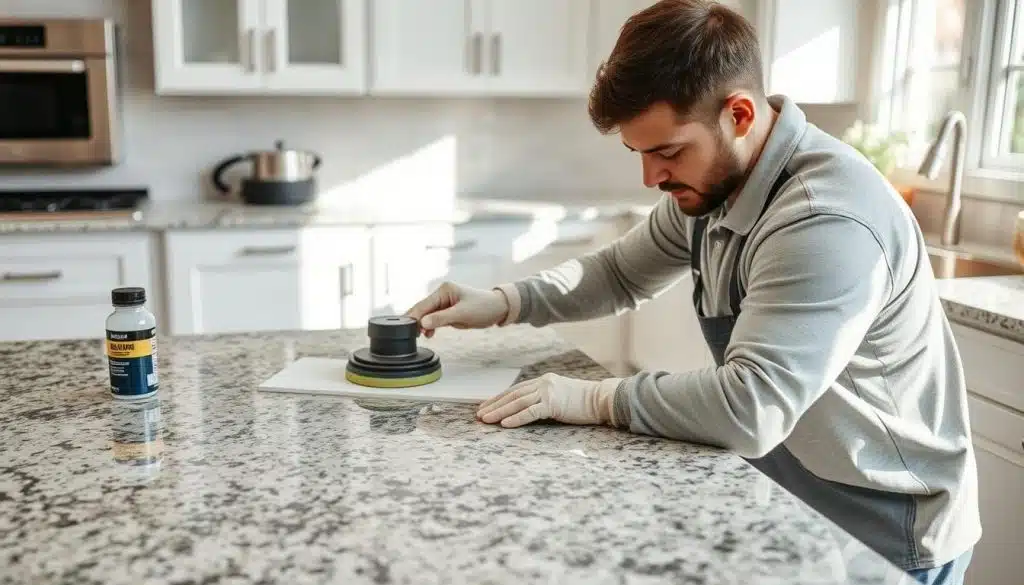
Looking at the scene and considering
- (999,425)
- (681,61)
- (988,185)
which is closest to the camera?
(681,61)

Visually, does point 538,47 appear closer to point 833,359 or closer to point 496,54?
point 496,54

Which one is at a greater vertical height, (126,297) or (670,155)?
(670,155)

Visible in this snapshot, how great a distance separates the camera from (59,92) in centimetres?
342

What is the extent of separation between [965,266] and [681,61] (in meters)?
1.71

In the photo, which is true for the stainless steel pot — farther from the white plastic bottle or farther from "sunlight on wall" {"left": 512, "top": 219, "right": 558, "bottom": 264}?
the white plastic bottle

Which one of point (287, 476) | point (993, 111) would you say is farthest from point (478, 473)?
point (993, 111)

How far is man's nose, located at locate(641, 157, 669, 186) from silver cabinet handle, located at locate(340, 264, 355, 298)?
6.74 feet

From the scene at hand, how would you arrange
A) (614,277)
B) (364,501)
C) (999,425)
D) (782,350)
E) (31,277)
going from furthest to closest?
(31,277) → (999,425) → (614,277) → (782,350) → (364,501)

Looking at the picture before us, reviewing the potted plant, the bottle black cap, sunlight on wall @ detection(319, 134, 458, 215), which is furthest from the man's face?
sunlight on wall @ detection(319, 134, 458, 215)

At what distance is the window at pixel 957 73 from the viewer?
9.21ft

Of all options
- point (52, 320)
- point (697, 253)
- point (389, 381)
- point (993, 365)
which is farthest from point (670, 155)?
point (52, 320)

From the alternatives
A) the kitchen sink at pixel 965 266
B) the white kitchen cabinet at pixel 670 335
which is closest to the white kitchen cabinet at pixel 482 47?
the white kitchen cabinet at pixel 670 335

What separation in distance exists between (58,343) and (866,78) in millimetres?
2801

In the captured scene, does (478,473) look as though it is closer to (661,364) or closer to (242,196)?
(661,364)
